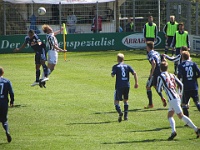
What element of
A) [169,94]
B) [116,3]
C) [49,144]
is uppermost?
[116,3]

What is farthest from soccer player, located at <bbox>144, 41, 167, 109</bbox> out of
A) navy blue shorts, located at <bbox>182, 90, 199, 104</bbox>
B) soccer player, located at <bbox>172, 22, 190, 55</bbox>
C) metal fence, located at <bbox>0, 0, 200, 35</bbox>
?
metal fence, located at <bbox>0, 0, 200, 35</bbox>

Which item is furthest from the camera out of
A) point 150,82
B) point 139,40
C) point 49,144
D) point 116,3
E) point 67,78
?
point 116,3

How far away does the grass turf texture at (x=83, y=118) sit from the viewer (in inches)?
624

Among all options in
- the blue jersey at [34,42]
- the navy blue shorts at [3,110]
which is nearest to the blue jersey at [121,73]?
the navy blue shorts at [3,110]

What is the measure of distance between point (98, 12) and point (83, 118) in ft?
80.5

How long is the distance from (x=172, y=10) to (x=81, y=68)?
11.5 meters

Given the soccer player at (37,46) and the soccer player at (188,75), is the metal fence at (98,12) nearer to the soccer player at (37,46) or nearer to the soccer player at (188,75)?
the soccer player at (37,46)

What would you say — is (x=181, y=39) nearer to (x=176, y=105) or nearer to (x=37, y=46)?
(x=37, y=46)

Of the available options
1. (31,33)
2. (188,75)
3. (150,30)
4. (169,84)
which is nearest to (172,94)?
(169,84)

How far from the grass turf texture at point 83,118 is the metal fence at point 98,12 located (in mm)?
10106

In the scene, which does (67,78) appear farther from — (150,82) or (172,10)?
(172,10)

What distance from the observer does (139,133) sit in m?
17.0

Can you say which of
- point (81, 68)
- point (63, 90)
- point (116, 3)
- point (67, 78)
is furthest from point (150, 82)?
point (116, 3)

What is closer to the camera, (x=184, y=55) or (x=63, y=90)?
(x=184, y=55)
